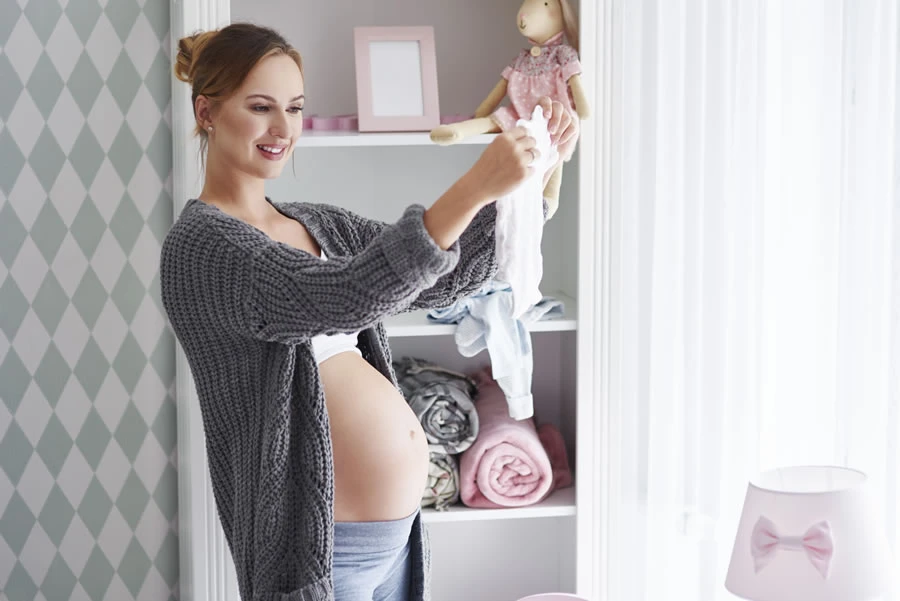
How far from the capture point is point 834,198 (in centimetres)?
124

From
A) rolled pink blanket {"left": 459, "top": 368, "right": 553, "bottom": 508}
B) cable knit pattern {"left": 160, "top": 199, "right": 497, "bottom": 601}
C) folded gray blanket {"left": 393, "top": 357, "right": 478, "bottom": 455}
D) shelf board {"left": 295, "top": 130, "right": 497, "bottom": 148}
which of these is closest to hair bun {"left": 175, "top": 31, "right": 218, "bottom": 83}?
cable knit pattern {"left": 160, "top": 199, "right": 497, "bottom": 601}

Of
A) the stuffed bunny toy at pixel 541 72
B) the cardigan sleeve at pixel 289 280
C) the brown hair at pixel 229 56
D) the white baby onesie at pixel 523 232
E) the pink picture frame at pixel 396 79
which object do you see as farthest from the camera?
the pink picture frame at pixel 396 79

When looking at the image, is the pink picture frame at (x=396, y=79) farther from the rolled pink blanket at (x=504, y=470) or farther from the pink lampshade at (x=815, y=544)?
the pink lampshade at (x=815, y=544)

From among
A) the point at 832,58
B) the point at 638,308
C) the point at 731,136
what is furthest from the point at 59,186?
the point at 832,58

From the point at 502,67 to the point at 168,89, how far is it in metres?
0.77

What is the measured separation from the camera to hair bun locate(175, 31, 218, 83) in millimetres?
1482

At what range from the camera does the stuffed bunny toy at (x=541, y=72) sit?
1891 millimetres

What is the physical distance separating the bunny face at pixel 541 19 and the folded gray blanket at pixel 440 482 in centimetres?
88

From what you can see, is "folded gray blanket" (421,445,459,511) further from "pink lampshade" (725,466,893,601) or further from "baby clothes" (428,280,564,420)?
"pink lampshade" (725,466,893,601)

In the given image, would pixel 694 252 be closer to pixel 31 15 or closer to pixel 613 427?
pixel 613 427

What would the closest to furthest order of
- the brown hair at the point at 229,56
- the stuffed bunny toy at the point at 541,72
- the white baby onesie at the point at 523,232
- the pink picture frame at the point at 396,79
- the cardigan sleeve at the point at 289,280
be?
the cardigan sleeve at the point at 289,280
the white baby onesie at the point at 523,232
the brown hair at the point at 229,56
the stuffed bunny toy at the point at 541,72
the pink picture frame at the point at 396,79

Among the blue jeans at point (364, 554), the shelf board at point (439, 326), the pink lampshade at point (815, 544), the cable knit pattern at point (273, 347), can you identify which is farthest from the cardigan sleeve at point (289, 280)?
the shelf board at point (439, 326)

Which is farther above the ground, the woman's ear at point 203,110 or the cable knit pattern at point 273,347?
the woman's ear at point 203,110

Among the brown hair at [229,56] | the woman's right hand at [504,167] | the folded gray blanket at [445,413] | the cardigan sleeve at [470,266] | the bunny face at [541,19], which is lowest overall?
the folded gray blanket at [445,413]
